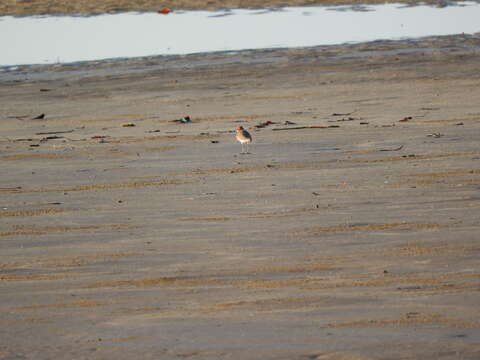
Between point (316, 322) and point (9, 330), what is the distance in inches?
71.4

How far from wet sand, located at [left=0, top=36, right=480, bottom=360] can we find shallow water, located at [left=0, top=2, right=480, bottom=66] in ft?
23.5

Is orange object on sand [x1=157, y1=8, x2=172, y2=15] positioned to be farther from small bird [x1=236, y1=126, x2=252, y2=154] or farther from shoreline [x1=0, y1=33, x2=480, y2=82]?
small bird [x1=236, y1=126, x2=252, y2=154]

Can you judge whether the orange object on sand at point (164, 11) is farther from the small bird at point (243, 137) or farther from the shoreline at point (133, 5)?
the small bird at point (243, 137)

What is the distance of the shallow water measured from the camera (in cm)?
2450

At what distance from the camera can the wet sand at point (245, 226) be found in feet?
20.6

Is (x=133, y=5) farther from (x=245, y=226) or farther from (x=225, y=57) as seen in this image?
(x=245, y=226)

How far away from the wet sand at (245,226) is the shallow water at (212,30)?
715 centimetres

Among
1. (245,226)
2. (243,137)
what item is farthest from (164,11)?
(245,226)

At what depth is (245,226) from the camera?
28.7ft

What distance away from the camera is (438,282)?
7008 mm

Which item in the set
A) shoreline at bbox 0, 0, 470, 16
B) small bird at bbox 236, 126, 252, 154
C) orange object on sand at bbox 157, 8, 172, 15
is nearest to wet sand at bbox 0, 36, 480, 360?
small bird at bbox 236, 126, 252, 154

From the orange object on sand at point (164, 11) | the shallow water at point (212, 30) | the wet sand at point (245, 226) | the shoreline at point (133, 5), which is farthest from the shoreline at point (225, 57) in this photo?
the shoreline at point (133, 5)

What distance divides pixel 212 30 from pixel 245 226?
20056 mm

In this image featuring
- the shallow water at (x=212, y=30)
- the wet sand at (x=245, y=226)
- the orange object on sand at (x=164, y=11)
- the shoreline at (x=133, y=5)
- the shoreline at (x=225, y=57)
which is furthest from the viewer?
the shoreline at (x=133, y=5)
